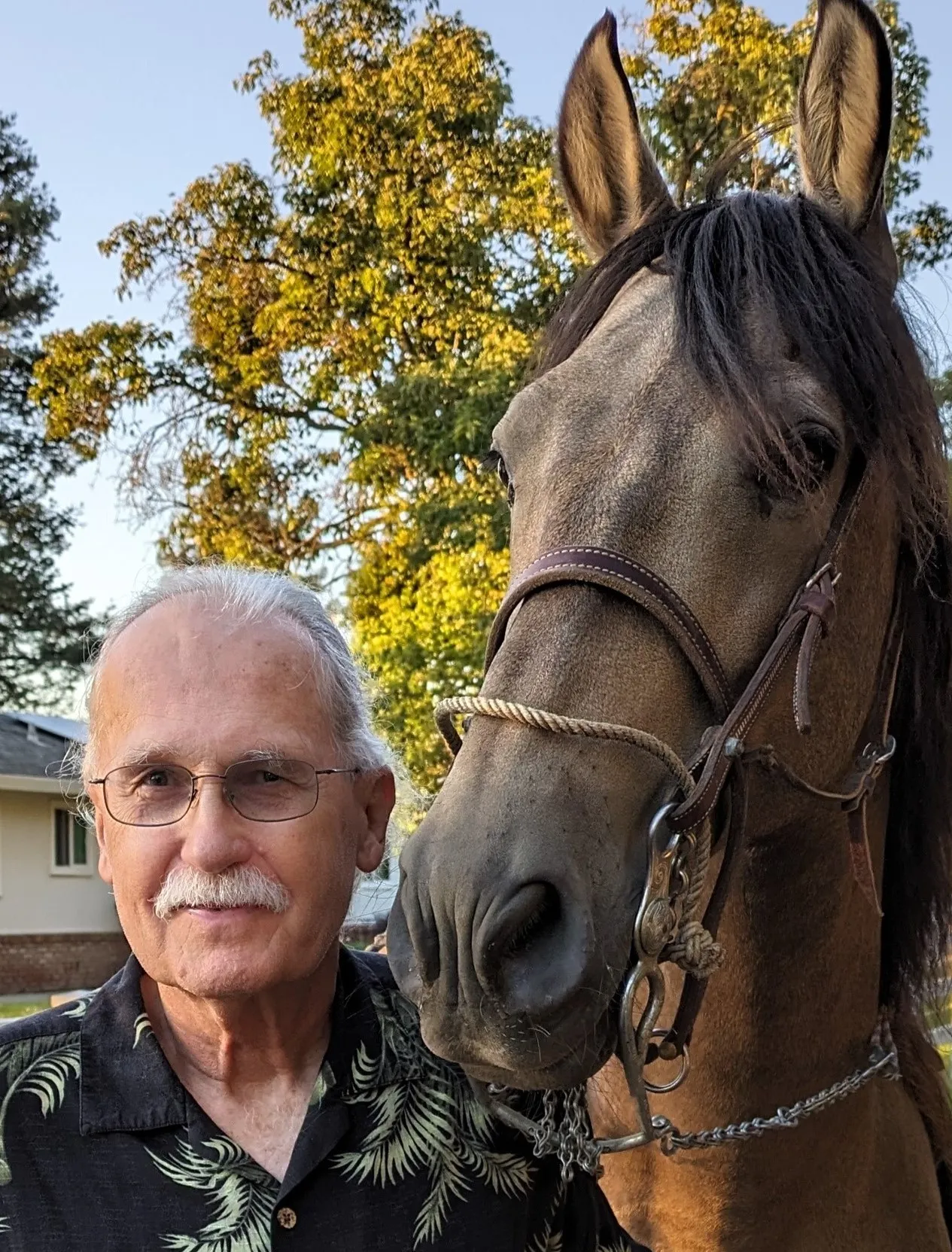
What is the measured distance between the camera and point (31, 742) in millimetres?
22781

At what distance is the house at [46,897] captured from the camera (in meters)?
18.3

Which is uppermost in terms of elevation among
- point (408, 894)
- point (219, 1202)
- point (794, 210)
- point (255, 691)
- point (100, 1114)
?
point (794, 210)

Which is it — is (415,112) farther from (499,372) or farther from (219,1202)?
(219,1202)

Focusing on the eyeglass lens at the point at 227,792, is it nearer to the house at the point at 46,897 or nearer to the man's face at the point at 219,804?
the man's face at the point at 219,804

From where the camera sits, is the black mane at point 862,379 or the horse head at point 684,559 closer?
the horse head at point 684,559

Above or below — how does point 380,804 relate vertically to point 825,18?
below

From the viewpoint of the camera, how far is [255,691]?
67.9 inches

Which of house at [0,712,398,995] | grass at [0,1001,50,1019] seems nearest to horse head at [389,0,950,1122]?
grass at [0,1001,50,1019]

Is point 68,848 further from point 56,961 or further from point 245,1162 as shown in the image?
point 245,1162

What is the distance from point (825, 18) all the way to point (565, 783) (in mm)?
1491

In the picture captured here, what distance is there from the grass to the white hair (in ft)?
44.4

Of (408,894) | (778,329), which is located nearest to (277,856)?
(408,894)

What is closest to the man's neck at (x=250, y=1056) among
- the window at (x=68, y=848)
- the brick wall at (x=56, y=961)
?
the brick wall at (x=56, y=961)

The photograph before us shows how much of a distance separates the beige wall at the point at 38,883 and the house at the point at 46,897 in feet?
0.04
